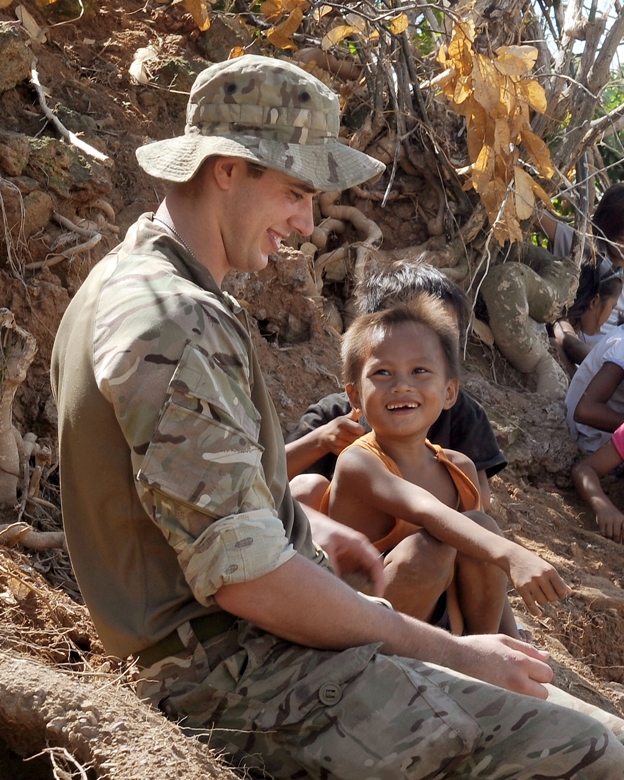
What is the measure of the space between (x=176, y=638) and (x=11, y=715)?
360 millimetres

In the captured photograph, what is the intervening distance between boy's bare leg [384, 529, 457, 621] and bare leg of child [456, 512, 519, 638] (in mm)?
94

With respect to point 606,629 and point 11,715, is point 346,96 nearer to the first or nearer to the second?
point 606,629

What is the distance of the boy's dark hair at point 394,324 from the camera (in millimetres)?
2980

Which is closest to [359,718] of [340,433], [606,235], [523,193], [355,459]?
[355,459]

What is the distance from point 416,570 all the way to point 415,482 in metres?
0.42

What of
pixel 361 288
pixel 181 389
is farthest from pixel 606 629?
pixel 181 389

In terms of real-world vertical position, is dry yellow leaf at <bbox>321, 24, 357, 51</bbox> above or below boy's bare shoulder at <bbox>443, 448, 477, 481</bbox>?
above

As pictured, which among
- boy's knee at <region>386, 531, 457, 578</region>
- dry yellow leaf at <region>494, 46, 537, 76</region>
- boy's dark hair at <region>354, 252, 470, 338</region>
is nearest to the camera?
boy's knee at <region>386, 531, 457, 578</region>

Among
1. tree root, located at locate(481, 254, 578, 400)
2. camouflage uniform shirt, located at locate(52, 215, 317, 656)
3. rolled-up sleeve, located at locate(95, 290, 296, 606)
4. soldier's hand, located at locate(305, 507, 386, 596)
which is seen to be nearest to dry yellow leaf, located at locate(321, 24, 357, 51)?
tree root, located at locate(481, 254, 578, 400)

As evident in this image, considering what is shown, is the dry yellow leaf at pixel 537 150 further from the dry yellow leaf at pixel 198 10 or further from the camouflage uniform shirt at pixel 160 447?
the camouflage uniform shirt at pixel 160 447

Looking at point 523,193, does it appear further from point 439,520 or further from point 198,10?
point 439,520

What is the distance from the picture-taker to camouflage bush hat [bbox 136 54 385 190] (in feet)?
6.79

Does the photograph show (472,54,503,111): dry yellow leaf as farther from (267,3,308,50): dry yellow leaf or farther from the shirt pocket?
Answer: the shirt pocket

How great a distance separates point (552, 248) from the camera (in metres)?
6.99
